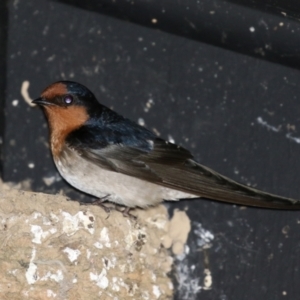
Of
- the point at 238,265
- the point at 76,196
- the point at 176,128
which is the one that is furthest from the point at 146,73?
the point at 238,265

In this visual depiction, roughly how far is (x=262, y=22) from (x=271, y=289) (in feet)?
4.18

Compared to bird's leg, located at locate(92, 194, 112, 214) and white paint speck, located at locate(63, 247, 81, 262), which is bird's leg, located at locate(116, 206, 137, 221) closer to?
bird's leg, located at locate(92, 194, 112, 214)

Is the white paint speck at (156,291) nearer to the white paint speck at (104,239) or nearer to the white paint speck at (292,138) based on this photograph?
the white paint speck at (104,239)

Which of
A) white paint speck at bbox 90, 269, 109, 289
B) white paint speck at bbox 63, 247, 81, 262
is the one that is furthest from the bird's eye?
white paint speck at bbox 90, 269, 109, 289

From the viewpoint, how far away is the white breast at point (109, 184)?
4230 mm

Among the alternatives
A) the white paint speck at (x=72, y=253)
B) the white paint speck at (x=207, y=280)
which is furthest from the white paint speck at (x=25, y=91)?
the white paint speck at (x=207, y=280)

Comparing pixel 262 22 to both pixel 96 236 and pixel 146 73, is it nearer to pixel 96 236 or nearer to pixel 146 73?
pixel 146 73

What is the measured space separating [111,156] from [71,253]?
50 cm

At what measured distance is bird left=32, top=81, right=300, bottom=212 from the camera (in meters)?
4.20

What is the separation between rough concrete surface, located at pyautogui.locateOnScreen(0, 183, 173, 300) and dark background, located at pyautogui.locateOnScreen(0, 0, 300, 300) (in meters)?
0.26

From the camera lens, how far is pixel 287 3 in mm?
3918

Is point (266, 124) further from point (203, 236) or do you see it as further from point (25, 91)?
point (25, 91)

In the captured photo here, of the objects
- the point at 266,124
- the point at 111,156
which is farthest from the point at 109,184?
the point at 266,124

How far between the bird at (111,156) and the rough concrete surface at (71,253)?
0.46 feet
